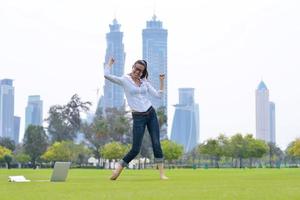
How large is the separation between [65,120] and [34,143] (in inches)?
249

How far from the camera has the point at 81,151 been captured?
102 m

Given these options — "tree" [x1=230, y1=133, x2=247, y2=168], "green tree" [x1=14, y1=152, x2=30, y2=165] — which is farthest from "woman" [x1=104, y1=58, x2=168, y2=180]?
"green tree" [x1=14, y1=152, x2=30, y2=165]

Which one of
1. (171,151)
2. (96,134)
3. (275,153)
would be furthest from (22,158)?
(275,153)

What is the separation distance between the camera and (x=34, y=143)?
11175cm

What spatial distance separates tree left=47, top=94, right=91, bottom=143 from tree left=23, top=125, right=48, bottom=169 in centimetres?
209

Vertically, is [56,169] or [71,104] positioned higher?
[71,104]

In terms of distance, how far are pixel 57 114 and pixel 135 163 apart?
17704 mm

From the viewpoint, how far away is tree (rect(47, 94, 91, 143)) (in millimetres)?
112188

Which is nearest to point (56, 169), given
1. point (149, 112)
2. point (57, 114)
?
point (149, 112)

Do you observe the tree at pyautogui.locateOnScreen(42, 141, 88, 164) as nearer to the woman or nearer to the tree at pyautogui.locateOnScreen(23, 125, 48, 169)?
the tree at pyautogui.locateOnScreen(23, 125, 48, 169)

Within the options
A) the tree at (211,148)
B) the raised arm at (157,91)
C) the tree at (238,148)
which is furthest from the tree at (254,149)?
the raised arm at (157,91)

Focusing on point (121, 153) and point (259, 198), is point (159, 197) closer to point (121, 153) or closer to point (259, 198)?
point (259, 198)

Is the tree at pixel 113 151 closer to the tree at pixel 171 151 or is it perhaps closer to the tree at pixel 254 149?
the tree at pixel 171 151

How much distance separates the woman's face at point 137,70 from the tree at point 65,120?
10010 centimetres
